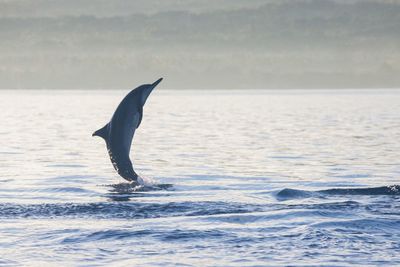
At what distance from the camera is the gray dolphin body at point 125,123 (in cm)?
2336

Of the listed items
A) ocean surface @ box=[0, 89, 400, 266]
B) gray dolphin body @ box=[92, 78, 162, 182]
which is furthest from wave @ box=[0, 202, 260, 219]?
gray dolphin body @ box=[92, 78, 162, 182]

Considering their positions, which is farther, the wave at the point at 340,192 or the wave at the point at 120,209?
the wave at the point at 340,192

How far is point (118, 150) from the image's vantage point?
24141mm

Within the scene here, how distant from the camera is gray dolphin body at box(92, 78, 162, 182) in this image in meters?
23.4

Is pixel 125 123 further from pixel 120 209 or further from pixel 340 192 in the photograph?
pixel 340 192

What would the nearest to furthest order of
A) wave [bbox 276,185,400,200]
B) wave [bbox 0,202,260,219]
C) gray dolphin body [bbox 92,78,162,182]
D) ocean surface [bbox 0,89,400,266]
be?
ocean surface [bbox 0,89,400,266] → wave [bbox 0,202,260,219] → gray dolphin body [bbox 92,78,162,182] → wave [bbox 276,185,400,200]

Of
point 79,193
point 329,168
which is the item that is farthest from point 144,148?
point 79,193

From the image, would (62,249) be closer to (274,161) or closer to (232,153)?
(274,161)

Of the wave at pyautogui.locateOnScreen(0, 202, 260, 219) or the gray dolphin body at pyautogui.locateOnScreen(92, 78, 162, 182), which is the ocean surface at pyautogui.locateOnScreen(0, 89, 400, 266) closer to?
the wave at pyautogui.locateOnScreen(0, 202, 260, 219)

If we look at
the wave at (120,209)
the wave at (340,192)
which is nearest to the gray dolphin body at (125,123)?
the wave at (120,209)

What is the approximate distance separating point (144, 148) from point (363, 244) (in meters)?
31.4

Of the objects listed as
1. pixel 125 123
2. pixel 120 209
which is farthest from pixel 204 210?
pixel 125 123

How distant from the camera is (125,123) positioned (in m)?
23.7

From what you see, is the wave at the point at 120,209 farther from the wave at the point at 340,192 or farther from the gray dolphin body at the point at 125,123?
the wave at the point at 340,192
